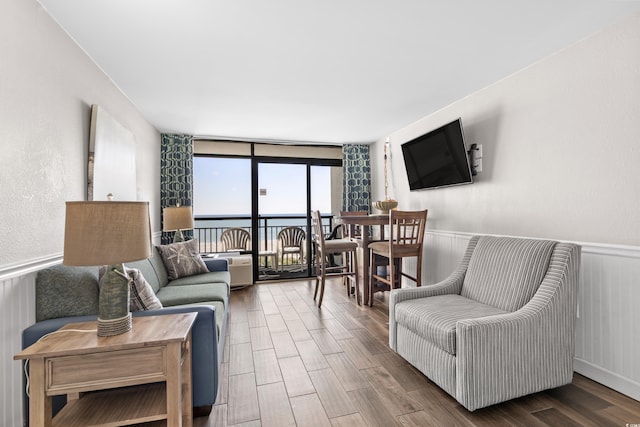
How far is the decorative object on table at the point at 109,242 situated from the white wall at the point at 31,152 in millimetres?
492

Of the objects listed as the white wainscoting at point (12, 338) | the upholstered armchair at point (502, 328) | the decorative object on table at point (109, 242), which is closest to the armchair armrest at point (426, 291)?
the upholstered armchair at point (502, 328)

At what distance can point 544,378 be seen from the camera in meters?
1.89

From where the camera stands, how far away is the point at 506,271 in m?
2.27

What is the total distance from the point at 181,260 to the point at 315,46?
8.25 ft

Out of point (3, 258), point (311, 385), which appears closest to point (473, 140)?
point (311, 385)

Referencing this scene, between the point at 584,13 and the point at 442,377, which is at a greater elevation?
the point at 584,13

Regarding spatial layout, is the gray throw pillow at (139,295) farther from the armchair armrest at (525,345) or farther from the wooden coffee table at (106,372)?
the armchair armrest at (525,345)

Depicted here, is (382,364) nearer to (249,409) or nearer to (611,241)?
(249,409)

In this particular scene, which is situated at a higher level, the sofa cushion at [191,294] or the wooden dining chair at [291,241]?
the wooden dining chair at [291,241]

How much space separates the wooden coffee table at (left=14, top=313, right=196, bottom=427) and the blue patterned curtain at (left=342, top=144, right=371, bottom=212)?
13.6 ft

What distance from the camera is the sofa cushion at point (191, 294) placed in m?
2.43

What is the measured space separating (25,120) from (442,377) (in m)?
2.78

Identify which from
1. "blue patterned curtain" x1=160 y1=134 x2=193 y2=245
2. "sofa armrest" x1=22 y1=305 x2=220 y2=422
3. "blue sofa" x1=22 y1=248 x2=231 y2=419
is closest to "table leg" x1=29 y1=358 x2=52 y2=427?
"blue sofa" x1=22 y1=248 x2=231 y2=419

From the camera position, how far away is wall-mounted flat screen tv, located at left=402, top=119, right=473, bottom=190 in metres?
3.17
